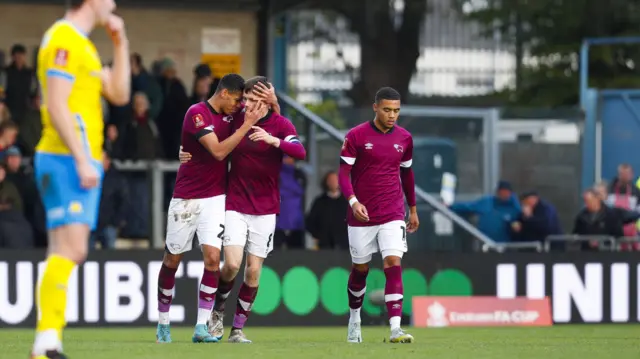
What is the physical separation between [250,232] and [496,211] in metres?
9.23

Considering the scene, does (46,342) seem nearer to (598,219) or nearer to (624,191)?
(598,219)

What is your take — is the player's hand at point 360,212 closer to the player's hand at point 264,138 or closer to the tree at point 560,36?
the player's hand at point 264,138

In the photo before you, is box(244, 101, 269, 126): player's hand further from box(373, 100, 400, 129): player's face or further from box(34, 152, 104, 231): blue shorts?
box(34, 152, 104, 231): blue shorts

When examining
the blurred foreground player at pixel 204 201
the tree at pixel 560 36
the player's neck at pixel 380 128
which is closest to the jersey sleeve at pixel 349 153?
the player's neck at pixel 380 128

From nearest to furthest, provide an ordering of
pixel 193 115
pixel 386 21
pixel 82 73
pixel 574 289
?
1. pixel 82 73
2. pixel 193 115
3. pixel 574 289
4. pixel 386 21

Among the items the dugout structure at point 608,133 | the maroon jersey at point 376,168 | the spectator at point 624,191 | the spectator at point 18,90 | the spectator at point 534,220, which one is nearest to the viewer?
the maroon jersey at point 376,168

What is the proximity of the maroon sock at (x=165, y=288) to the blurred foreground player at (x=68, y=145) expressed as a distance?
4022 millimetres

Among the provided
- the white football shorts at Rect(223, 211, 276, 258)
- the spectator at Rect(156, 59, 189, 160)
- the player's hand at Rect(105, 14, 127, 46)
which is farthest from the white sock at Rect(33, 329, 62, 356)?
the spectator at Rect(156, 59, 189, 160)

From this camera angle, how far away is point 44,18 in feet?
73.3

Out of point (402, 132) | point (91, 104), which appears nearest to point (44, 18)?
point (402, 132)

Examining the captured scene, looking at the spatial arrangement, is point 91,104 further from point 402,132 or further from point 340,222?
point 340,222

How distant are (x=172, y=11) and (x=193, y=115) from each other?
1098cm

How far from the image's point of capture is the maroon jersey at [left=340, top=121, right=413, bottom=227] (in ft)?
43.0

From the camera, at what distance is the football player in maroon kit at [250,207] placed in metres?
12.8
